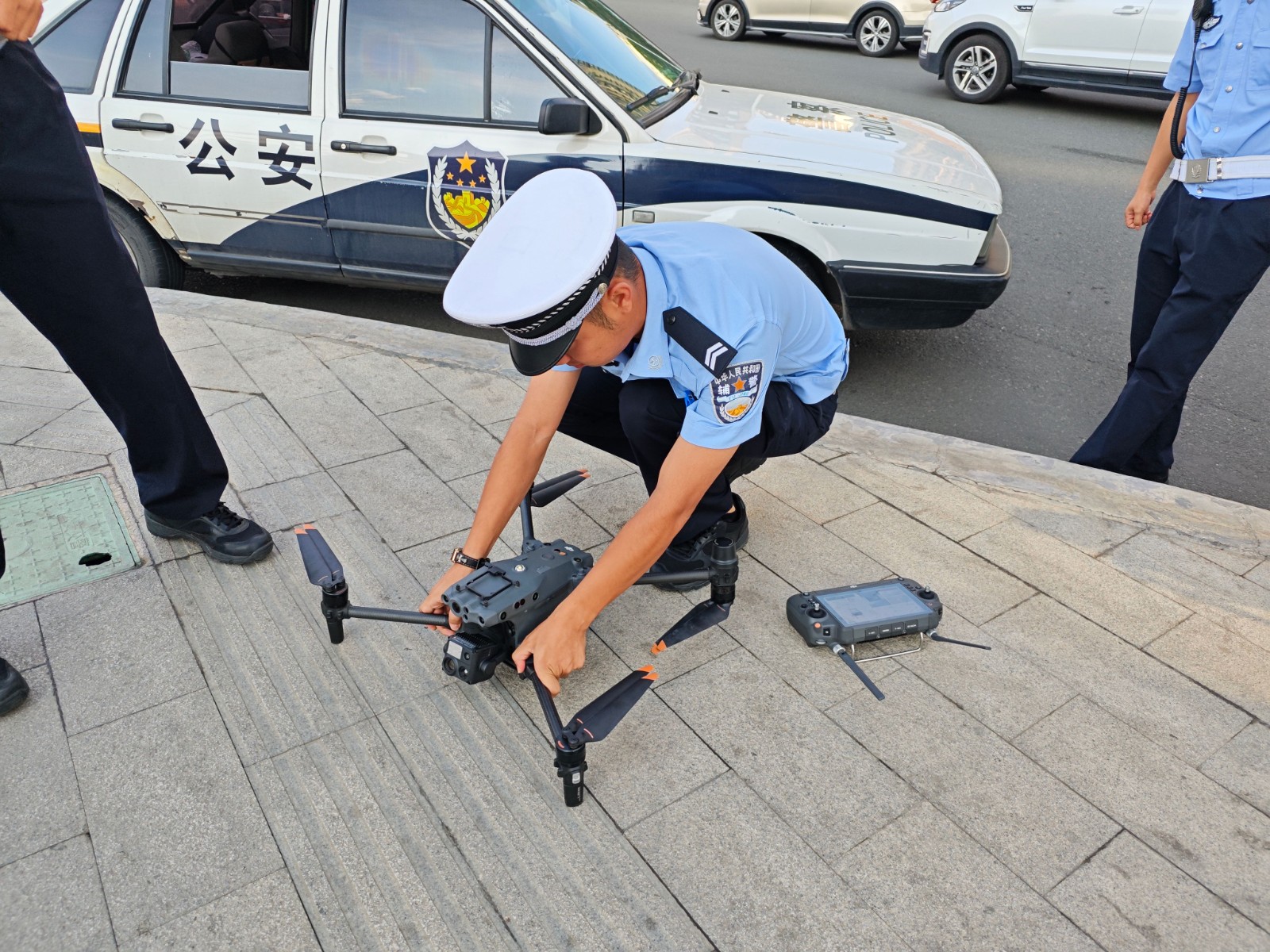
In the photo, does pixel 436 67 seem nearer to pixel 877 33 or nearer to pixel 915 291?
pixel 915 291

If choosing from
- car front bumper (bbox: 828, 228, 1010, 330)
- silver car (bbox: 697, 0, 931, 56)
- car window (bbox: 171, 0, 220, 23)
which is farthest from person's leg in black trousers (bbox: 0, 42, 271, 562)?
silver car (bbox: 697, 0, 931, 56)

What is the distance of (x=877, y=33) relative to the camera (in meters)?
11.1

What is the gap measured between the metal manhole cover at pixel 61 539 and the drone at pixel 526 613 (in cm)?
78

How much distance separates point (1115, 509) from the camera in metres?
2.96

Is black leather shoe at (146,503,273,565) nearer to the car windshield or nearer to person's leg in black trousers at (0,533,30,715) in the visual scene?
person's leg in black trousers at (0,533,30,715)

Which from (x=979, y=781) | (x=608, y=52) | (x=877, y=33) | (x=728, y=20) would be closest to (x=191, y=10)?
(x=608, y=52)

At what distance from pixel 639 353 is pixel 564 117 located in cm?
189

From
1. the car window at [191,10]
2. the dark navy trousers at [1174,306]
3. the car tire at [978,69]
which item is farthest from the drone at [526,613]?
the car tire at [978,69]

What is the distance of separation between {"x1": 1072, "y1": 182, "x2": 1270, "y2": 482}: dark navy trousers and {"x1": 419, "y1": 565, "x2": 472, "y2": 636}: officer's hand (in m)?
2.25

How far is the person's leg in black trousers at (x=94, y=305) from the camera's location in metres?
2.06

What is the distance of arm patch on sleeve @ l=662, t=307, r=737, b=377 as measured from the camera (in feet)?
6.27

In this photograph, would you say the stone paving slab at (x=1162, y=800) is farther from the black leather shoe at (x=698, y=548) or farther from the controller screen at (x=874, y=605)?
the black leather shoe at (x=698, y=548)

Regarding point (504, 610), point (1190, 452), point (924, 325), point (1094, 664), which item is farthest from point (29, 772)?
point (1190, 452)

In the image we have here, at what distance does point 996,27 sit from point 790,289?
7.91m
